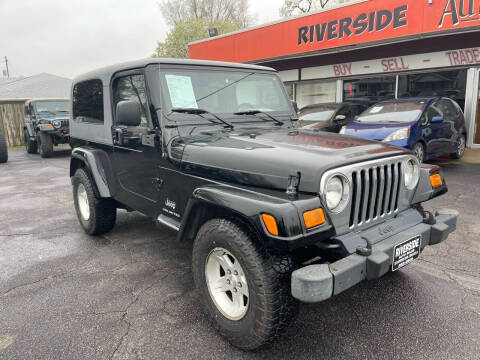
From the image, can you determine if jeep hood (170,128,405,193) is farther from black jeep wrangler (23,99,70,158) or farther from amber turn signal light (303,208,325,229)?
black jeep wrangler (23,99,70,158)

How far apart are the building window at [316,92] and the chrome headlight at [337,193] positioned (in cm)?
1176

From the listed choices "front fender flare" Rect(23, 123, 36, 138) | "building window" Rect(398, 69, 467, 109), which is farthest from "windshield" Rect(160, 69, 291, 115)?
"front fender flare" Rect(23, 123, 36, 138)

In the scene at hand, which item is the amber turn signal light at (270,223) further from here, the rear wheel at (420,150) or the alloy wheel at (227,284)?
the rear wheel at (420,150)

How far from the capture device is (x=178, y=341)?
8.11 ft

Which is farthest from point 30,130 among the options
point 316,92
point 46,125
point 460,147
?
point 460,147

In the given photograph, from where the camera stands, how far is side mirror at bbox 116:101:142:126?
2.90m

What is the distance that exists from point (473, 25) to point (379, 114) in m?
3.01

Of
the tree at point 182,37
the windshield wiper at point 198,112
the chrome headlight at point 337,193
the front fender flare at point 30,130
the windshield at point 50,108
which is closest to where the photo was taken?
the chrome headlight at point 337,193

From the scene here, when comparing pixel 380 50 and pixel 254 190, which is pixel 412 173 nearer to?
pixel 254 190

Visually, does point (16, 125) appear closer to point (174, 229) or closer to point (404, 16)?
point (404, 16)

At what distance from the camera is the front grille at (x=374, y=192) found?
2262 mm

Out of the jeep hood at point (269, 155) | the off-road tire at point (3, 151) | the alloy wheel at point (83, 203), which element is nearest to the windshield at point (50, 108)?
the off-road tire at point (3, 151)

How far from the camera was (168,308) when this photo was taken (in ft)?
9.46

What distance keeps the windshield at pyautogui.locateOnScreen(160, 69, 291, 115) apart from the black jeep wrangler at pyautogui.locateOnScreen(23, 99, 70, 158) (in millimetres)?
10683
